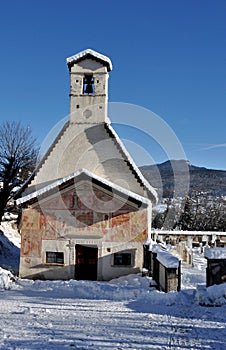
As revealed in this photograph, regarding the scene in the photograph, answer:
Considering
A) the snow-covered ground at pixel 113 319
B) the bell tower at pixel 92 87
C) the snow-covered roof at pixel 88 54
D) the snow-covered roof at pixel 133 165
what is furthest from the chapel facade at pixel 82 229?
the snow-covered roof at pixel 88 54

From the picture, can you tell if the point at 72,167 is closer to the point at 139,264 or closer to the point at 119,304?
the point at 139,264

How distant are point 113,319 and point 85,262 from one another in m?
10.1

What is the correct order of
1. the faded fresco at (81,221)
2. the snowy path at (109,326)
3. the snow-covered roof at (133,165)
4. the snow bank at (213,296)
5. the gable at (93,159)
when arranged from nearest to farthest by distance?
1. the snowy path at (109,326)
2. the snow bank at (213,296)
3. the faded fresco at (81,221)
4. the snow-covered roof at (133,165)
5. the gable at (93,159)

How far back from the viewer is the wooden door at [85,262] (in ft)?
58.8

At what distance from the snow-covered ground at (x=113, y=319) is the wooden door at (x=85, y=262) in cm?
512

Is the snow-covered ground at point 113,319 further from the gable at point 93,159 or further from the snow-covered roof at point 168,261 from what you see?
the gable at point 93,159

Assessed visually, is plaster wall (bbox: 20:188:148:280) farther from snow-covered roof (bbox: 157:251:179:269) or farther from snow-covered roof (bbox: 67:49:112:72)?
snow-covered roof (bbox: 67:49:112:72)

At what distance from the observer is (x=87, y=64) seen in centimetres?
2097

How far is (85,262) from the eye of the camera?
1809 centimetres

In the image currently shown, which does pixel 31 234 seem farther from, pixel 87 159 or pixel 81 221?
pixel 87 159

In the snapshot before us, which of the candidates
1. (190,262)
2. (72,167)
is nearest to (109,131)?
(72,167)

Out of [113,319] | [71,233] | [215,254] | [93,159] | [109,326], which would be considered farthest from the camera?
[93,159]

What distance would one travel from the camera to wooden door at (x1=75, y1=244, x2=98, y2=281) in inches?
706

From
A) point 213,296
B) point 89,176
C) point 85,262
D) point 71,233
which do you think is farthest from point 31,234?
point 213,296
